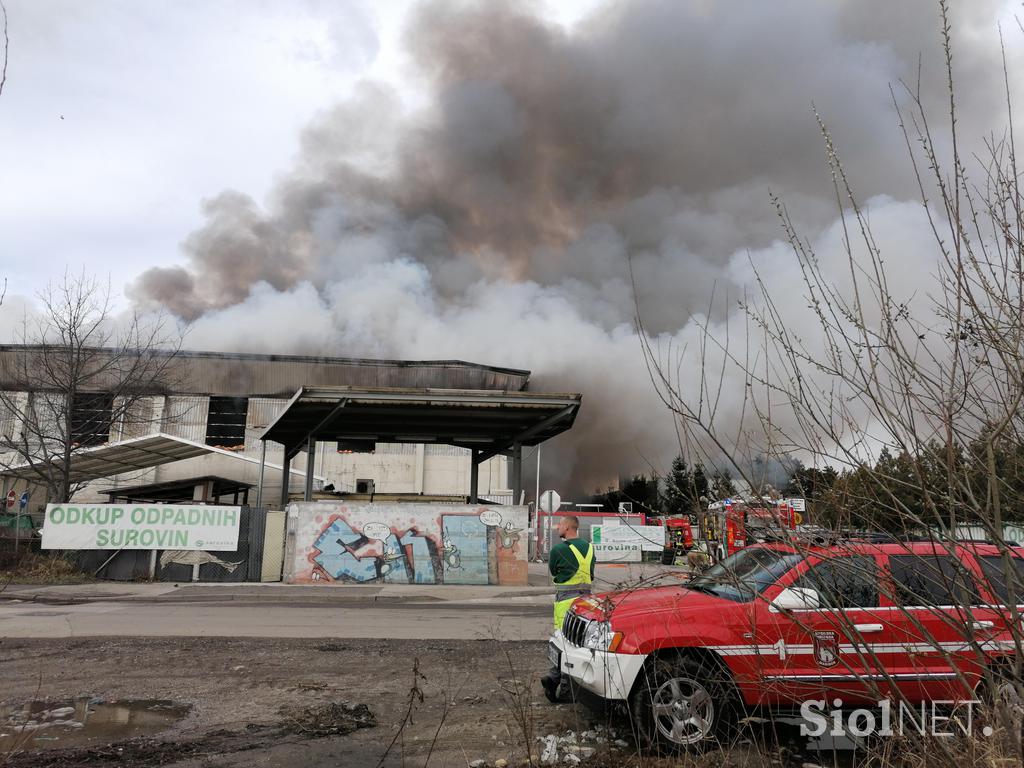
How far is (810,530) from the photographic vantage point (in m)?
2.76

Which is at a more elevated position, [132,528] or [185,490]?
[185,490]

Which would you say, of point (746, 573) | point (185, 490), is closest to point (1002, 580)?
point (746, 573)

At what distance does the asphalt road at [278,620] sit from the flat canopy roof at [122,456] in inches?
457

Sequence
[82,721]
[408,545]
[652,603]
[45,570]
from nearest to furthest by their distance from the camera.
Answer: [652,603]
[82,721]
[45,570]
[408,545]

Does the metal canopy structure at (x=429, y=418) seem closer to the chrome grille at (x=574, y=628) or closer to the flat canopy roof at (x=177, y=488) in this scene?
the flat canopy roof at (x=177, y=488)

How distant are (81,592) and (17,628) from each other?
5992 mm

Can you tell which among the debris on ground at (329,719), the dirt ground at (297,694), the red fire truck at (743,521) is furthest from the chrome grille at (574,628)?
the red fire truck at (743,521)

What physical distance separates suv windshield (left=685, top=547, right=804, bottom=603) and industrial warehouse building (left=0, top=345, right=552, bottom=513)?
32336 millimetres

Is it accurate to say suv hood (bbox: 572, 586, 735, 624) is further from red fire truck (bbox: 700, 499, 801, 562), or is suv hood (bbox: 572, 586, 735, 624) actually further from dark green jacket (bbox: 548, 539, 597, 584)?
red fire truck (bbox: 700, 499, 801, 562)

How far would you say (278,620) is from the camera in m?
11.7

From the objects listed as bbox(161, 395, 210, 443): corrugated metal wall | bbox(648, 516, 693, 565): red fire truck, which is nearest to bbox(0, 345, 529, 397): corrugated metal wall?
bbox(161, 395, 210, 443): corrugated metal wall

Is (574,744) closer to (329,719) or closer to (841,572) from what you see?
(329,719)

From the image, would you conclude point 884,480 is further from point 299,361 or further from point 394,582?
point 299,361

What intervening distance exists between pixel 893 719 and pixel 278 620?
10.6 meters
